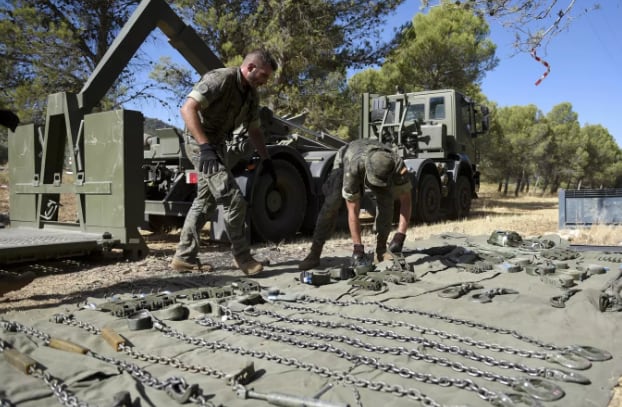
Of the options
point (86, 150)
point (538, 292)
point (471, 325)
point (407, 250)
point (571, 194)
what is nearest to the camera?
point (471, 325)

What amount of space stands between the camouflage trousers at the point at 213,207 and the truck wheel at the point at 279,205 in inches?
69.3

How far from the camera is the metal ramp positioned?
4.47 metres

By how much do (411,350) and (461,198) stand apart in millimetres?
9243

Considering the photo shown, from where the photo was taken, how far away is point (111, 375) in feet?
7.50

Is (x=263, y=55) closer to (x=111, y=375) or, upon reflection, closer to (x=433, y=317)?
(x=433, y=317)

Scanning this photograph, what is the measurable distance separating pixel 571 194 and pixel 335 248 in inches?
173

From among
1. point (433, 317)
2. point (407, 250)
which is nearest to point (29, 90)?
point (407, 250)

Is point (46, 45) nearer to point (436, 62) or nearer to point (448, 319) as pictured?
point (448, 319)

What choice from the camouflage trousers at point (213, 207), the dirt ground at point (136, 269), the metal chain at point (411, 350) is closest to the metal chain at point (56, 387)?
the metal chain at point (411, 350)

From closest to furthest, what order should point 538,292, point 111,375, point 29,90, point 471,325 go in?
1. point 111,375
2. point 471,325
3. point 538,292
4. point 29,90

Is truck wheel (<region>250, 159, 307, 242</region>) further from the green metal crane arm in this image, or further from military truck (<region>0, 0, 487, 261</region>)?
the green metal crane arm

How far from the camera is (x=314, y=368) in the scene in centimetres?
236

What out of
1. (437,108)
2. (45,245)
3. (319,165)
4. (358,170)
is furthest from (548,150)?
(45,245)

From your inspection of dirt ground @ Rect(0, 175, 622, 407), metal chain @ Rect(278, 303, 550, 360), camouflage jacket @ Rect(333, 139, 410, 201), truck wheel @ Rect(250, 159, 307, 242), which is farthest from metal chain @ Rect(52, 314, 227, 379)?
truck wheel @ Rect(250, 159, 307, 242)
